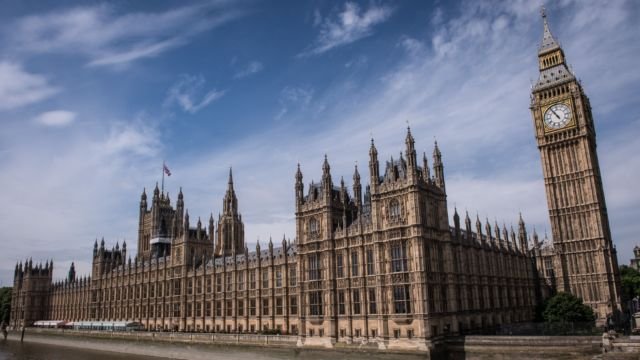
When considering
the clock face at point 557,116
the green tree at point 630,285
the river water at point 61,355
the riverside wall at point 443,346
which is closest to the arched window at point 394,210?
the riverside wall at point 443,346

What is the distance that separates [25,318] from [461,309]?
501 feet

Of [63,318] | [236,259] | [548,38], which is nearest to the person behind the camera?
[236,259]

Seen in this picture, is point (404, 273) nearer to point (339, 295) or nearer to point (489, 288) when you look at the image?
point (339, 295)

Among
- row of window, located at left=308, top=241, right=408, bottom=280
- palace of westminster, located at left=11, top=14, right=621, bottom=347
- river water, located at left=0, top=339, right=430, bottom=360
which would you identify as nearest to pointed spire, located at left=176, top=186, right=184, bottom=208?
palace of westminster, located at left=11, top=14, right=621, bottom=347

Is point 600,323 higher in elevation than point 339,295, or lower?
lower

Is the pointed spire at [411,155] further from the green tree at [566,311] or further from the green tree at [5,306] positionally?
the green tree at [5,306]

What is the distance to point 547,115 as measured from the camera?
320 ft

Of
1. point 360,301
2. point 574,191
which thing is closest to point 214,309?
point 360,301

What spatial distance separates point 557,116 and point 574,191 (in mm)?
15101

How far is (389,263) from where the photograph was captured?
58125 millimetres

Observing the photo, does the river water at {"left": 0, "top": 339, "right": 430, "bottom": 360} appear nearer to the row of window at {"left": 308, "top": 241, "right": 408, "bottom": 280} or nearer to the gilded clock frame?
the row of window at {"left": 308, "top": 241, "right": 408, "bottom": 280}

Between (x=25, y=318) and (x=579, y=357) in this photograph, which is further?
(x=25, y=318)

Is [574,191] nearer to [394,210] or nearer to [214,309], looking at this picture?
[394,210]

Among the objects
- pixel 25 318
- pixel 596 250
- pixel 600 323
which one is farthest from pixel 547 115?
pixel 25 318
